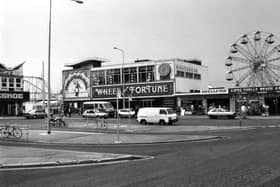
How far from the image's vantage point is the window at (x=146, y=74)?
70500mm

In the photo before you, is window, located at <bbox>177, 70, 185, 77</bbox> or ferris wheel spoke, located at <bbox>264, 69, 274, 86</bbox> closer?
ferris wheel spoke, located at <bbox>264, 69, 274, 86</bbox>

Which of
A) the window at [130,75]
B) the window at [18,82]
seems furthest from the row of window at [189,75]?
→ the window at [18,82]

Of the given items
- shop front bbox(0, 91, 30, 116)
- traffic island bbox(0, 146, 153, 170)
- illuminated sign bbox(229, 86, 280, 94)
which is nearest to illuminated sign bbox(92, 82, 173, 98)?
illuminated sign bbox(229, 86, 280, 94)

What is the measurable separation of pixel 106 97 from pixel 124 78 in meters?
5.20

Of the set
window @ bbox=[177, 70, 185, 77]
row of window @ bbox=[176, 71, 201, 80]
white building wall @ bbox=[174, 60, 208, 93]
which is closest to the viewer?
white building wall @ bbox=[174, 60, 208, 93]

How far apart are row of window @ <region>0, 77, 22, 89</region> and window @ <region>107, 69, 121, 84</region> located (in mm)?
17967

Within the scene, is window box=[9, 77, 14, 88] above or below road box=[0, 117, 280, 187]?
above

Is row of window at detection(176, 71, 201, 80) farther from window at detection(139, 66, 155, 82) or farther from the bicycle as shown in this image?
the bicycle

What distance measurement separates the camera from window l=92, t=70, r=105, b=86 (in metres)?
76.5

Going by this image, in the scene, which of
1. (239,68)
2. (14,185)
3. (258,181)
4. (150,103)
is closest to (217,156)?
(258,181)

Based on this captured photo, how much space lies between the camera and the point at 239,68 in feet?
201

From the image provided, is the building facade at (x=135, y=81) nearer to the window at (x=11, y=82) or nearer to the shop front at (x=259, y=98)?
the window at (x=11, y=82)

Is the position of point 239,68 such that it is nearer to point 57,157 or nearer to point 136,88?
point 136,88

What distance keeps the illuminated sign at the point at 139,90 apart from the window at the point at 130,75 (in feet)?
4.93
